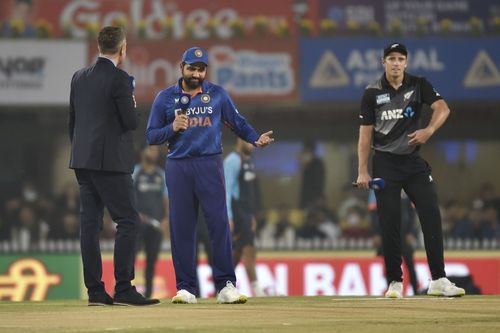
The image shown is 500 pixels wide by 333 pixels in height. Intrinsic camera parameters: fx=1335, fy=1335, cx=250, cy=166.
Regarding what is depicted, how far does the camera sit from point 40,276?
19688 millimetres

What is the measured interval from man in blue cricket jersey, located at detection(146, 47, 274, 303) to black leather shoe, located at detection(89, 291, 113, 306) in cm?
58

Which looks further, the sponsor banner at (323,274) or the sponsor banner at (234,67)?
the sponsor banner at (234,67)

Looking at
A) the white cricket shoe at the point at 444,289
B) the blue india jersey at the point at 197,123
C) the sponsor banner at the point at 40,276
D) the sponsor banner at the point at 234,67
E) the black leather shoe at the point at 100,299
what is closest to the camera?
the black leather shoe at the point at 100,299

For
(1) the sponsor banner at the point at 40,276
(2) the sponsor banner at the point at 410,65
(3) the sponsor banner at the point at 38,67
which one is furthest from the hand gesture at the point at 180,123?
(2) the sponsor banner at the point at 410,65

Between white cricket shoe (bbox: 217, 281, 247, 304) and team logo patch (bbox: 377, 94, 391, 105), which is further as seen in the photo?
team logo patch (bbox: 377, 94, 391, 105)

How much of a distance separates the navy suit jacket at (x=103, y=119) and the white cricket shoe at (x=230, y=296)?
120cm

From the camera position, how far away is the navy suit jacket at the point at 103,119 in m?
10.0

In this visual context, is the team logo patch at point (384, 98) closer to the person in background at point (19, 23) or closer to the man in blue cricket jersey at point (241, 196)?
the man in blue cricket jersey at point (241, 196)

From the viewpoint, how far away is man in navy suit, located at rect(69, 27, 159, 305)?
1005 centimetres

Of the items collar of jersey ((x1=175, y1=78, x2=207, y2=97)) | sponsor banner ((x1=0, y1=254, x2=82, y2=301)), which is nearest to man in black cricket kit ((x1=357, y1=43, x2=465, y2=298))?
collar of jersey ((x1=175, y1=78, x2=207, y2=97))

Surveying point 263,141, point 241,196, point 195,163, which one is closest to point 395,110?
point 263,141

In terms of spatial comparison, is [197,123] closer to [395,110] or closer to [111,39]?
[111,39]

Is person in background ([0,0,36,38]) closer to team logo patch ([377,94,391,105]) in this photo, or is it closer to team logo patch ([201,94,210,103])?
team logo patch ([377,94,391,105])

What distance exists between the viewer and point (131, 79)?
10164 millimetres
